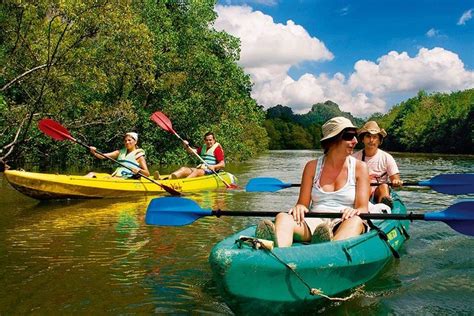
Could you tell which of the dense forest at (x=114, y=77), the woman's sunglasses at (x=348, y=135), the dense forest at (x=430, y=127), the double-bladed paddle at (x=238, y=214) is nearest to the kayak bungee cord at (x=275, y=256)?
the double-bladed paddle at (x=238, y=214)

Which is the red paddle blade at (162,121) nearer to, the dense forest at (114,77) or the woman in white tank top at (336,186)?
the dense forest at (114,77)

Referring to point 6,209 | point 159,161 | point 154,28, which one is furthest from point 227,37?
point 6,209

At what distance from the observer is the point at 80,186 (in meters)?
9.68

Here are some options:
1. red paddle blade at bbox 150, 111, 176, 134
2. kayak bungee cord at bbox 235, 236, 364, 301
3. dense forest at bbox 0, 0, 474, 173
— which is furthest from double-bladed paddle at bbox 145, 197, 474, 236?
red paddle blade at bbox 150, 111, 176, 134

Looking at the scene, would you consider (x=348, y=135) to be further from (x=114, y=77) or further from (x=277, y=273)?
(x=114, y=77)

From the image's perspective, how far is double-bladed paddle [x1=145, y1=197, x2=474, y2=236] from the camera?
4.20 m

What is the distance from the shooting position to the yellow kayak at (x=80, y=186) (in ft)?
29.7

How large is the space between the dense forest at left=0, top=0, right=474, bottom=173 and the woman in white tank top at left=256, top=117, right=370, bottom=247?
668 centimetres

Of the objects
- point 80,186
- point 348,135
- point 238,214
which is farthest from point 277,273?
point 80,186

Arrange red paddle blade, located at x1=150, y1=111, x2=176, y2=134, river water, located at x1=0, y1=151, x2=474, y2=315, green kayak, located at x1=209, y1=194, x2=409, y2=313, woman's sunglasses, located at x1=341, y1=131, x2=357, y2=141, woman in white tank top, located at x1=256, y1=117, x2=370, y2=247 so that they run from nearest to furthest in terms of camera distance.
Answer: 1. green kayak, located at x1=209, y1=194, x2=409, y2=313
2. river water, located at x1=0, y1=151, x2=474, y2=315
3. woman in white tank top, located at x1=256, y1=117, x2=370, y2=247
4. woman's sunglasses, located at x1=341, y1=131, x2=357, y2=141
5. red paddle blade, located at x1=150, y1=111, x2=176, y2=134

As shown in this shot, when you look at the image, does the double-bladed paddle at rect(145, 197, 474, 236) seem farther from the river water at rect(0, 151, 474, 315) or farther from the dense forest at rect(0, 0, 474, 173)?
the dense forest at rect(0, 0, 474, 173)

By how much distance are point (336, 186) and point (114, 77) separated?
12160 mm

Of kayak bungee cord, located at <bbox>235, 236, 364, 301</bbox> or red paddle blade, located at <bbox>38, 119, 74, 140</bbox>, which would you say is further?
red paddle blade, located at <bbox>38, 119, 74, 140</bbox>

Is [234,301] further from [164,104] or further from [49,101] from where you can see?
[164,104]
